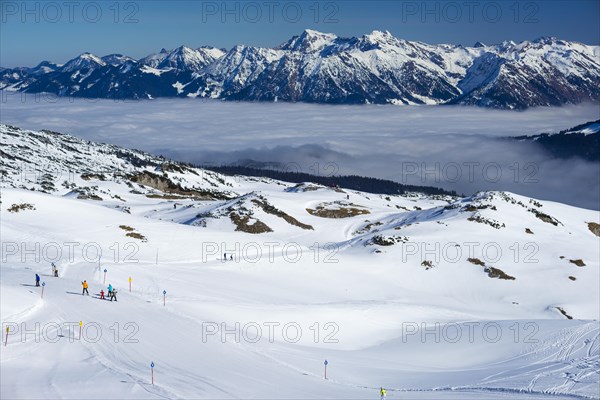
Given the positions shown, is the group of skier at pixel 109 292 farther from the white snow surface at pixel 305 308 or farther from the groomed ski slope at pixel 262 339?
the white snow surface at pixel 305 308

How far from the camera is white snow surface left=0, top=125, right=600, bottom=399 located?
98.0 ft

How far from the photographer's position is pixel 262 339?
131 ft

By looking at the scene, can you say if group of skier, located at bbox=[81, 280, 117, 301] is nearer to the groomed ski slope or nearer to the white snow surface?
the groomed ski slope

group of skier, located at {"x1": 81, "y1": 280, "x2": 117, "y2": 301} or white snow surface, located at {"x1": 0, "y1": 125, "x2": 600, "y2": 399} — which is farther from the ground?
group of skier, located at {"x1": 81, "y1": 280, "x2": 117, "y2": 301}

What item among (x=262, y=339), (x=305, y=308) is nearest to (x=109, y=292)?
(x=262, y=339)

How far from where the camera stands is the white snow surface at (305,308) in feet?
98.0

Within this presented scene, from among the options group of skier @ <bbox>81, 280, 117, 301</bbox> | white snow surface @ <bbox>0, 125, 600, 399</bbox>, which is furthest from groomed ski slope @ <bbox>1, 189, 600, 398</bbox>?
group of skier @ <bbox>81, 280, 117, 301</bbox>

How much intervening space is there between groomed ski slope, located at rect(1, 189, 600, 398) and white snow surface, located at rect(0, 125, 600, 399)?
0.15 metres

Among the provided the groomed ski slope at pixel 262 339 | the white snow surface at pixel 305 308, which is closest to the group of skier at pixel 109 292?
the groomed ski slope at pixel 262 339

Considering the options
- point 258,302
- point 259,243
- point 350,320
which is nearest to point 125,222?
point 259,243

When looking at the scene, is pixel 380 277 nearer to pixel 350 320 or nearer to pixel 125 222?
pixel 350 320

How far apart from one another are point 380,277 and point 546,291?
64.1ft

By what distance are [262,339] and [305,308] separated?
9702mm

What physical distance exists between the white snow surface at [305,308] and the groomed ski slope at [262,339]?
150 mm
